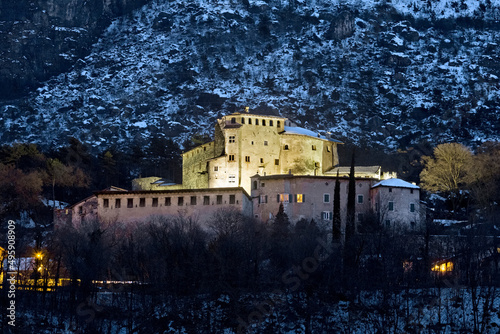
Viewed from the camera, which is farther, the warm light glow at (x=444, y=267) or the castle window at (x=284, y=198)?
the castle window at (x=284, y=198)

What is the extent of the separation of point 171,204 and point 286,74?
97.2 metres

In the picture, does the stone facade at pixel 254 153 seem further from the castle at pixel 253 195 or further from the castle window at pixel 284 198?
the castle window at pixel 284 198

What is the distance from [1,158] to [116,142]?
161ft

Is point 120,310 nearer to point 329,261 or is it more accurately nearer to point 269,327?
point 269,327

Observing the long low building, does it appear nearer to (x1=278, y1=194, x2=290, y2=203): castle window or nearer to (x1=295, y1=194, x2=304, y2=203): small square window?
(x1=278, y1=194, x2=290, y2=203): castle window

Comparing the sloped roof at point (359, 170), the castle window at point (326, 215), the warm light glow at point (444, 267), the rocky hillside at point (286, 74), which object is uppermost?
the rocky hillside at point (286, 74)

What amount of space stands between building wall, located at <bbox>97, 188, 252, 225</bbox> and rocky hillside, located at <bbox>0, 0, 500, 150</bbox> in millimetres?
65717

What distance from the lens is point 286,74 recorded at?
17575 centimetres

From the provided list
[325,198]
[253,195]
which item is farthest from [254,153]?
[325,198]

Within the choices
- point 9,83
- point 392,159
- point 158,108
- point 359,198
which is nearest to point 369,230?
point 359,198

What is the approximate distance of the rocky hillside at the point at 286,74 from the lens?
158 meters

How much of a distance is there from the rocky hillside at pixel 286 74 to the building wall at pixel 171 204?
6572cm

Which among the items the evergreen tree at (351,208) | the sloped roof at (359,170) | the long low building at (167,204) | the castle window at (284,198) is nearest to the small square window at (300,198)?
the castle window at (284,198)

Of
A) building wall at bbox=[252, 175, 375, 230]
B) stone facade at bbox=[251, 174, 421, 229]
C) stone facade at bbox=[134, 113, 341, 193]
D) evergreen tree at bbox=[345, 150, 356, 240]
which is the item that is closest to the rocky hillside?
stone facade at bbox=[134, 113, 341, 193]
